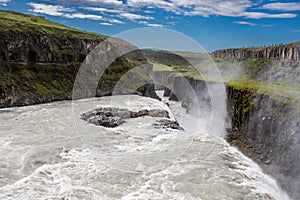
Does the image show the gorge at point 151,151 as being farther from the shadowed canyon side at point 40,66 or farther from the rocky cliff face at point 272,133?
the shadowed canyon side at point 40,66

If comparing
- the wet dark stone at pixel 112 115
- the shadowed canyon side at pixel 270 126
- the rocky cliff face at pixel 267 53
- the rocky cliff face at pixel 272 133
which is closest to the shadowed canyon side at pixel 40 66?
the wet dark stone at pixel 112 115

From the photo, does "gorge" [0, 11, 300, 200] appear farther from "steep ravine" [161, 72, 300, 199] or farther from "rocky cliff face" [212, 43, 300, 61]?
"rocky cliff face" [212, 43, 300, 61]

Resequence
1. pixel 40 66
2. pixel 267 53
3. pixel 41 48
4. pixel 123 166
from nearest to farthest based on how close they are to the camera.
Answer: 1. pixel 123 166
2. pixel 40 66
3. pixel 41 48
4. pixel 267 53

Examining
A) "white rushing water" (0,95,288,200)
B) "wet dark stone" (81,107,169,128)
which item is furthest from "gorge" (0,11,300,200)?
"wet dark stone" (81,107,169,128)

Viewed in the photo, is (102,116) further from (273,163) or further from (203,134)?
(273,163)

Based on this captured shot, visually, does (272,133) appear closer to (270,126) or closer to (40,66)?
(270,126)

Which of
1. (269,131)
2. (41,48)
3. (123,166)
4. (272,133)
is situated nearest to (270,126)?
(269,131)

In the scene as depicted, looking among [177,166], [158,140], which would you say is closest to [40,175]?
[177,166]

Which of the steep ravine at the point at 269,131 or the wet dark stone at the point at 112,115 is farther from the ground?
the steep ravine at the point at 269,131
